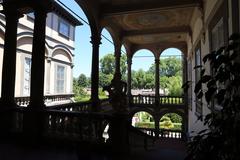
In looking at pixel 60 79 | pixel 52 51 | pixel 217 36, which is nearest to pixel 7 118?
pixel 217 36

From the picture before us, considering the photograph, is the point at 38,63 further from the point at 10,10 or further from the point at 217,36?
the point at 217,36

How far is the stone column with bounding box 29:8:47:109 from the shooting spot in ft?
19.2

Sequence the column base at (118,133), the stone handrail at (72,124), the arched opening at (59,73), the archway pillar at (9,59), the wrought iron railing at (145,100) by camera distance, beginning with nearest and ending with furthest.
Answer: the column base at (118,133), the stone handrail at (72,124), the archway pillar at (9,59), the arched opening at (59,73), the wrought iron railing at (145,100)

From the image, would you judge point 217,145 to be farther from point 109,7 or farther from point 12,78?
point 109,7

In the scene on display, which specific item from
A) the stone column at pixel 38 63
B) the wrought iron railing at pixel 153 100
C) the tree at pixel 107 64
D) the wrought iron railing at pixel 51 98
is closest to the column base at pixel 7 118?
the stone column at pixel 38 63

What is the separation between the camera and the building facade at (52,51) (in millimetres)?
12986

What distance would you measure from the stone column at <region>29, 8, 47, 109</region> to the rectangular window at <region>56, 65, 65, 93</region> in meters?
A: 10.6

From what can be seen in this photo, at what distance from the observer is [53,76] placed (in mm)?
15867

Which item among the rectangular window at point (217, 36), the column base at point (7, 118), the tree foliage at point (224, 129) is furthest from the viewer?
the column base at point (7, 118)

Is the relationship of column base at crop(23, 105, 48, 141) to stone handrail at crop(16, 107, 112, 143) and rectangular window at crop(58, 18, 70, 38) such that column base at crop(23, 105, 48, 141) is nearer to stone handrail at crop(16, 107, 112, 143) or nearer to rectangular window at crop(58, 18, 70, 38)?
stone handrail at crop(16, 107, 112, 143)

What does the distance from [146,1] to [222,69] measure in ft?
26.7

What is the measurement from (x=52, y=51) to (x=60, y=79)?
2.54 meters

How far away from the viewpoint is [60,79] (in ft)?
55.7

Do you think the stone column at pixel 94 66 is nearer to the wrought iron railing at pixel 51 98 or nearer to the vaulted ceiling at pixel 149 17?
the vaulted ceiling at pixel 149 17
